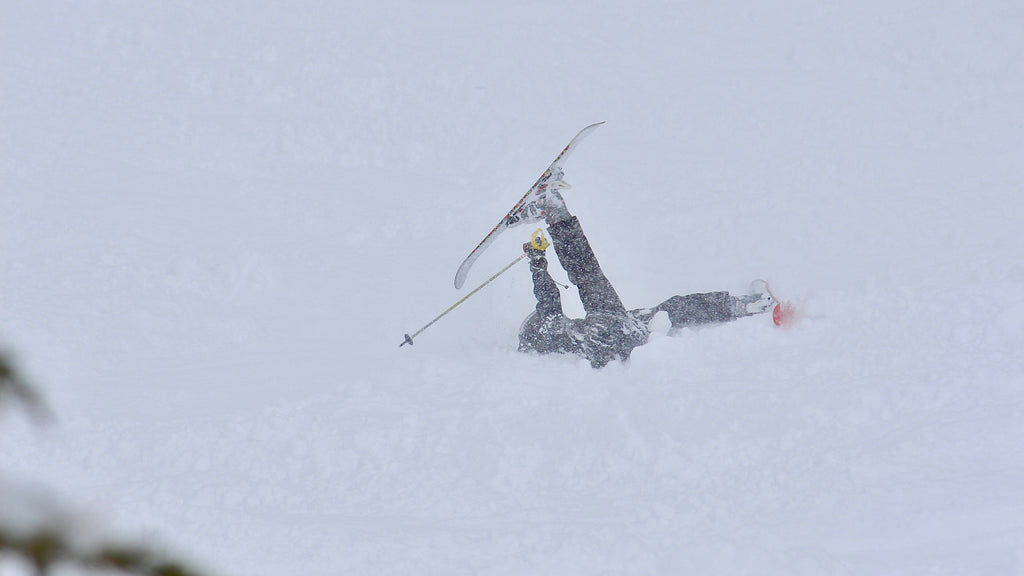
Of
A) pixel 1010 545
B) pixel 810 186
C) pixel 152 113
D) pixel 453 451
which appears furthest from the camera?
pixel 152 113

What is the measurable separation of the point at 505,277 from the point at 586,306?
7.13 ft

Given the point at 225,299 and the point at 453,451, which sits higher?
the point at 225,299

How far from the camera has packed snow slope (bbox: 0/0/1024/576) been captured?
5.80m

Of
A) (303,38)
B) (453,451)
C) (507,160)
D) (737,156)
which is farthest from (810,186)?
(303,38)

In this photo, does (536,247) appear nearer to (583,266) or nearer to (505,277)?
(583,266)

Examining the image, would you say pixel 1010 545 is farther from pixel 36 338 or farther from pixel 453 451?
pixel 36 338

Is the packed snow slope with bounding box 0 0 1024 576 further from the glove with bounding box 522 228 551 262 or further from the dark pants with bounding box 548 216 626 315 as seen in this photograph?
the glove with bounding box 522 228 551 262

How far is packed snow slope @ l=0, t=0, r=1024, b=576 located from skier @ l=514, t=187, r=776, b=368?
0.25 meters

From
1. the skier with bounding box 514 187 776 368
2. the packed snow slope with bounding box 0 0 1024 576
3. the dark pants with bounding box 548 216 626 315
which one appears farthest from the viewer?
the dark pants with bounding box 548 216 626 315

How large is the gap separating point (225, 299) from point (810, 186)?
304 inches

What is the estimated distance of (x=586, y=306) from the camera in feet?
27.3

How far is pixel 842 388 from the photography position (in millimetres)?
6785

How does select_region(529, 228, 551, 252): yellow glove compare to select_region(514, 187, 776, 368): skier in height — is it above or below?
above

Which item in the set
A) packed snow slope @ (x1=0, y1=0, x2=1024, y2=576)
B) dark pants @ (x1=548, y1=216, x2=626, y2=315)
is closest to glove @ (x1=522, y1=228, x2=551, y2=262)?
dark pants @ (x1=548, y1=216, x2=626, y2=315)
